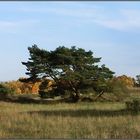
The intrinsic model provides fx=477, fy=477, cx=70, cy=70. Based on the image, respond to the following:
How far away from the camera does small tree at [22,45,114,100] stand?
5512cm

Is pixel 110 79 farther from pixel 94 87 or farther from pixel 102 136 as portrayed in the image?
pixel 102 136

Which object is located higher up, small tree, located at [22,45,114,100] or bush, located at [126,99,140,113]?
small tree, located at [22,45,114,100]

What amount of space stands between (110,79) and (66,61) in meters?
6.05

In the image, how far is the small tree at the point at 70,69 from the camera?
55.1 metres

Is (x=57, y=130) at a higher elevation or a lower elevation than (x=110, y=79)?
lower

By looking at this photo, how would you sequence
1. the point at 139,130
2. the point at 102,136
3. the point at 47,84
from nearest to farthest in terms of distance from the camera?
the point at 102,136
the point at 139,130
the point at 47,84

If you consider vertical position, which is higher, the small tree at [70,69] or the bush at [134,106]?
the small tree at [70,69]

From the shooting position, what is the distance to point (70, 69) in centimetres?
5581

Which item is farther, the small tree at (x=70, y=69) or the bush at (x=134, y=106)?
the small tree at (x=70, y=69)

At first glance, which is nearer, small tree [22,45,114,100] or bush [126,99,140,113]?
bush [126,99,140,113]

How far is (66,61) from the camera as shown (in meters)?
55.5

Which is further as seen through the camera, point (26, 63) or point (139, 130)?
point (26, 63)

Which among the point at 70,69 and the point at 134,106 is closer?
the point at 134,106

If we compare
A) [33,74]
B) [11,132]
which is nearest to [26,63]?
[33,74]
